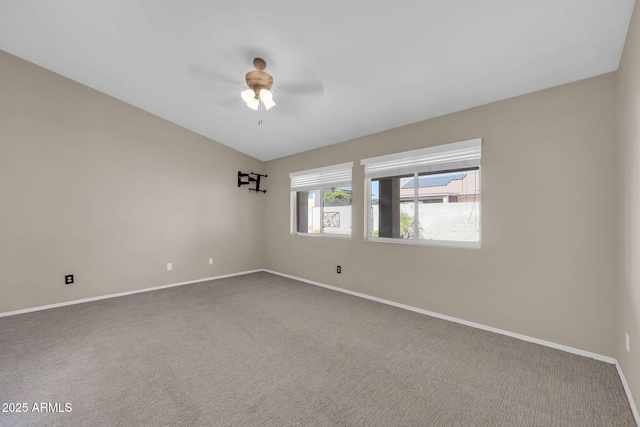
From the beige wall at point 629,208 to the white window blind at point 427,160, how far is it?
109cm

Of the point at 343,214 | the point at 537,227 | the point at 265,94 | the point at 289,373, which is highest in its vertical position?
the point at 265,94

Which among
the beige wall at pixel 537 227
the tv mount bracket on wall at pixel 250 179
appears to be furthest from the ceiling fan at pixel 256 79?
the tv mount bracket on wall at pixel 250 179

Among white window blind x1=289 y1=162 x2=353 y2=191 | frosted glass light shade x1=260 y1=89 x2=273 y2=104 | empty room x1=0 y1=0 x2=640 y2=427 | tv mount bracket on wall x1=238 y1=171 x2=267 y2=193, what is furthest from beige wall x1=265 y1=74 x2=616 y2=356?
tv mount bracket on wall x1=238 y1=171 x2=267 y2=193

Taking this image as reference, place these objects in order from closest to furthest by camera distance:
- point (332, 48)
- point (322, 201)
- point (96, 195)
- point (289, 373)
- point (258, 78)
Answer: point (289, 373), point (332, 48), point (258, 78), point (96, 195), point (322, 201)

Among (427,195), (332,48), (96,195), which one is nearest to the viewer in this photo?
(332,48)

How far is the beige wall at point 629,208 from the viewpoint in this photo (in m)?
1.63

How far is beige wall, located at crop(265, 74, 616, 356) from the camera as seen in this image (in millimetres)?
2262

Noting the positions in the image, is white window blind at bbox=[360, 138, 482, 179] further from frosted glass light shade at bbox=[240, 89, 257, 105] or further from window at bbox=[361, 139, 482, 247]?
frosted glass light shade at bbox=[240, 89, 257, 105]

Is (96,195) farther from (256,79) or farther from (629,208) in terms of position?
(629,208)

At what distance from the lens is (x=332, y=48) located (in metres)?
2.33

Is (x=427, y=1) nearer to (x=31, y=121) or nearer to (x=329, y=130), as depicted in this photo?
(x=329, y=130)

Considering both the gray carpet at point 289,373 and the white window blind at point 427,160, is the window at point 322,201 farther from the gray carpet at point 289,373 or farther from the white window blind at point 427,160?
the gray carpet at point 289,373

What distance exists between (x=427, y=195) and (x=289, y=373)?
8.47ft

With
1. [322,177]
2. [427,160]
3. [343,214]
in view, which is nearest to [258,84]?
[427,160]
